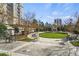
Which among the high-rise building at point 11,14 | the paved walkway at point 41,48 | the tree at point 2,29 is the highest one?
the high-rise building at point 11,14

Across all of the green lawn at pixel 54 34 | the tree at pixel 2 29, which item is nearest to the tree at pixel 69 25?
the green lawn at pixel 54 34

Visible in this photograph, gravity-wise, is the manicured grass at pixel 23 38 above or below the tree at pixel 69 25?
below

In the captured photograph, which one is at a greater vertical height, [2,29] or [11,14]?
[11,14]

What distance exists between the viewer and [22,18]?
94.3 inches

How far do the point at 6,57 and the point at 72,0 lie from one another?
858 millimetres

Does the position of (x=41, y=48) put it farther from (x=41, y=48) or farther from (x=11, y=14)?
(x=11, y=14)

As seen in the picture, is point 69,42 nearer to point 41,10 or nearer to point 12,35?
point 41,10

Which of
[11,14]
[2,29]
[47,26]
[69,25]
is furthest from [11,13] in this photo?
[69,25]

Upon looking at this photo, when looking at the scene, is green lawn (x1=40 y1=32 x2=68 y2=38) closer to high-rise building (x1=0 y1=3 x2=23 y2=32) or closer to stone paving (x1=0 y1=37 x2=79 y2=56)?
stone paving (x1=0 y1=37 x2=79 y2=56)

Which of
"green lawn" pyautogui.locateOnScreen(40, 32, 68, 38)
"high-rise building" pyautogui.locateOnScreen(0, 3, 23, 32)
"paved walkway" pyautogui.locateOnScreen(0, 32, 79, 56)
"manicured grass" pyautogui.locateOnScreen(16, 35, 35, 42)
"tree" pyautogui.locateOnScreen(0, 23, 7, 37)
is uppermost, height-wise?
"high-rise building" pyautogui.locateOnScreen(0, 3, 23, 32)

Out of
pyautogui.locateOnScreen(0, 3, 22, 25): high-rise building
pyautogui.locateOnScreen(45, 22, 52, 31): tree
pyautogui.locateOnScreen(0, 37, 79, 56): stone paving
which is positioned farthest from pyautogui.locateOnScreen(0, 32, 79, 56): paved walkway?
pyautogui.locateOnScreen(0, 3, 22, 25): high-rise building

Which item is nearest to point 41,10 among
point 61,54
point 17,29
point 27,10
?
point 27,10

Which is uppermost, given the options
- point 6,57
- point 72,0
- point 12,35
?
point 72,0

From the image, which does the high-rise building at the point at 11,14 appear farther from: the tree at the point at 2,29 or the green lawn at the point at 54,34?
the green lawn at the point at 54,34
